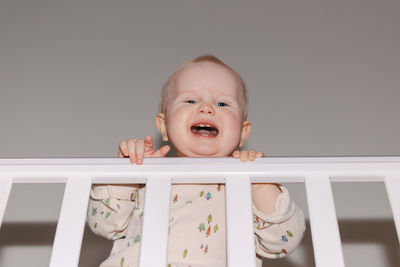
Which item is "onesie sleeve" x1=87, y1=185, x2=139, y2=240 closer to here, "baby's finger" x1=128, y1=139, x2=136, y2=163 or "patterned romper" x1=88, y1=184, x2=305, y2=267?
"patterned romper" x1=88, y1=184, x2=305, y2=267

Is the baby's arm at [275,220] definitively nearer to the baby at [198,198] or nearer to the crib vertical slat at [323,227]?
the baby at [198,198]

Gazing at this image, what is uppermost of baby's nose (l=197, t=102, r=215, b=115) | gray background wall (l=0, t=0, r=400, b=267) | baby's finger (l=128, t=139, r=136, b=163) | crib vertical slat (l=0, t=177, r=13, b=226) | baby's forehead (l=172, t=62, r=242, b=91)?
gray background wall (l=0, t=0, r=400, b=267)

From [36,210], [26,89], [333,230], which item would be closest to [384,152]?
[333,230]

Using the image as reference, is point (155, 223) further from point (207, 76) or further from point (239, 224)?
point (207, 76)

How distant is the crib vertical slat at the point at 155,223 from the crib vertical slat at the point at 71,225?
0.07 m

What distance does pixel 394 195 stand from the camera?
0.47 metres

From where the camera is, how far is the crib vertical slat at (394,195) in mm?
457

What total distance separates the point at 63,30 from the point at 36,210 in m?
0.69

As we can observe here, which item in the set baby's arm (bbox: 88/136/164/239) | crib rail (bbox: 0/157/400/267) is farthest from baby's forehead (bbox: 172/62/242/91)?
crib rail (bbox: 0/157/400/267)

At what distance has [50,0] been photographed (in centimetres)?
161

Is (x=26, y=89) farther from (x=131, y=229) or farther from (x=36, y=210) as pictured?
(x=131, y=229)

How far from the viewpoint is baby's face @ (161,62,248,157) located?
0.77 meters

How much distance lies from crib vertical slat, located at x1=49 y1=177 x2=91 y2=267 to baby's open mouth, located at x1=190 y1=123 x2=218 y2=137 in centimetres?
32

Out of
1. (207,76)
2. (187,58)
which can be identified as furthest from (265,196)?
(187,58)
